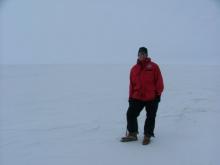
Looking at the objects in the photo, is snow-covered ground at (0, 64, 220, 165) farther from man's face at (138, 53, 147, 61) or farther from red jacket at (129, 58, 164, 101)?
man's face at (138, 53, 147, 61)

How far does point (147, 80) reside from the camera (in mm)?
6891

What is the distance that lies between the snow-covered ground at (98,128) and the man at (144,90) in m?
0.26

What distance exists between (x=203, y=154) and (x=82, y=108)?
4.24 m

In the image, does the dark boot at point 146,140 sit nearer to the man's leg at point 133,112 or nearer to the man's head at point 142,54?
the man's leg at point 133,112

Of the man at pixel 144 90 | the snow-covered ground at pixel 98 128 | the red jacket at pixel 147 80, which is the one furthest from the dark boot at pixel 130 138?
the red jacket at pixel 147 80

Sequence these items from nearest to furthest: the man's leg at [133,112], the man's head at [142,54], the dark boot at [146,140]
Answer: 1. the man's head at [142,54]
2. the dark boot at [146,140]
3. the man's leg at [133,112]

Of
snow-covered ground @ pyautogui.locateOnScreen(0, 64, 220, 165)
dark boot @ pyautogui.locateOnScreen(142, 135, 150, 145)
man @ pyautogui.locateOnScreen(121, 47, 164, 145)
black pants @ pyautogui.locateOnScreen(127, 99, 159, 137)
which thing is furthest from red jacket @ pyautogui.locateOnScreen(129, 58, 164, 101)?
snow-covered ground @ pyautogui.locateOnScreen(0, 64, 220, 165)

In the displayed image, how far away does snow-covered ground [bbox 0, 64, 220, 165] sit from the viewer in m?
6.30

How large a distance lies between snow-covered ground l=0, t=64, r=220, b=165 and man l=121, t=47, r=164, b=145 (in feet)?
0.84

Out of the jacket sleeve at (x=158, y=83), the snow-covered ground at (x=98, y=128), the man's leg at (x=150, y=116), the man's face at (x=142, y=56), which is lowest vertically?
the snow-covered ground at (x=98, y=128)

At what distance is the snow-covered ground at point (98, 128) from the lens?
630 centimetres

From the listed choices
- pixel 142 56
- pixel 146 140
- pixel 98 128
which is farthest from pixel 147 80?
pixel 98 128

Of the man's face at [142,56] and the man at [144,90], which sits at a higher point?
the man's face at [142,56]

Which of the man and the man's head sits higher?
the man's head
